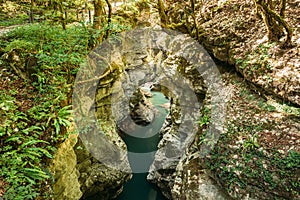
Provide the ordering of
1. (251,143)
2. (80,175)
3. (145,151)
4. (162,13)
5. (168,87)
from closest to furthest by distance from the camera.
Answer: (251,143)
(80,175)
(162,13)
(168,87)
(145,151)

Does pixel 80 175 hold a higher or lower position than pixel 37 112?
lower

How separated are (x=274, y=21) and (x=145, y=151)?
13.3 m

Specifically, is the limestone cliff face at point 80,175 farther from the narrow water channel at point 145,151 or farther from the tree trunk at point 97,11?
the tree trunk at point 97,11

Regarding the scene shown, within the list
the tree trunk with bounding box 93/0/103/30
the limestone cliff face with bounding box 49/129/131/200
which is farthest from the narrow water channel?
the tree trunk with bounding box 93/0/103/30

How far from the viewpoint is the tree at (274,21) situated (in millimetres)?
6746

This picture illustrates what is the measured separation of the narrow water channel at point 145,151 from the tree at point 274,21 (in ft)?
32.7

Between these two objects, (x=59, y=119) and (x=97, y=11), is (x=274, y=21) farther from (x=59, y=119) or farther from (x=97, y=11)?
(x=59, y=119)

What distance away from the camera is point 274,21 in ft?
23.5

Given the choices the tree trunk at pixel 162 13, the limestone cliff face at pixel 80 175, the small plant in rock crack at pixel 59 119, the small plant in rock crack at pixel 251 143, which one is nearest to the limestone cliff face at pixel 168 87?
the tree trunk at pixel 162 13

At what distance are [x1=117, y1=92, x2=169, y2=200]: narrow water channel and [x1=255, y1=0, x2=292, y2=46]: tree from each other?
9.96 m

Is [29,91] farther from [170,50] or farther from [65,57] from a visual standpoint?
[170,50]

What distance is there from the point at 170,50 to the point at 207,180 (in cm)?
706

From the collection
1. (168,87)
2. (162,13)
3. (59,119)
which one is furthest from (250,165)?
(162,13)

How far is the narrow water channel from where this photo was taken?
13.0 metres
